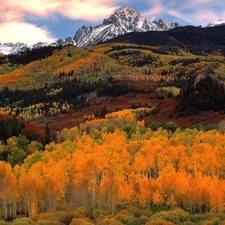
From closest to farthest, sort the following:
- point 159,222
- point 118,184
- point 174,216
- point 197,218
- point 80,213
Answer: point 159,222 < point 174,216 < point 197,218 < point 80,213 < point 118,184

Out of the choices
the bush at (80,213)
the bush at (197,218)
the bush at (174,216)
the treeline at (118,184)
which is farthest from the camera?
the treeline at (118,184)

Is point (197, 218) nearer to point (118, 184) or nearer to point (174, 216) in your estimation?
point (174, 216)

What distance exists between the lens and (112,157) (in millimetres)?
98688

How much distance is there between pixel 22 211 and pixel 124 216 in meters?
28.4

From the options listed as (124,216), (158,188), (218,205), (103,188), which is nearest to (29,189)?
(103,188)

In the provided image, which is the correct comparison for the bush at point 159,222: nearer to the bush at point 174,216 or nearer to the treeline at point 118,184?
the bush at point 174,216

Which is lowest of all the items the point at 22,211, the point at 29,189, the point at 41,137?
the point at 22,211

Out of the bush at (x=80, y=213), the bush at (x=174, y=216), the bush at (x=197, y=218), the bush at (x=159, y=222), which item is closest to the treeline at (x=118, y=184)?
the bush at (x=80, y=213)

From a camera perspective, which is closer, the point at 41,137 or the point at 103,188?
the point at 103,188

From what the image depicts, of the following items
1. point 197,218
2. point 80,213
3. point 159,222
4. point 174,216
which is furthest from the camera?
point 80,213

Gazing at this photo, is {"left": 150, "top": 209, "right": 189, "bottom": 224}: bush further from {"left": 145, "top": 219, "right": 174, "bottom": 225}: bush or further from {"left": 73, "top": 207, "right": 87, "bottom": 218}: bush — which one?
{"left": 73, "top": 207, "right": 87, "bottom": 218}: bush

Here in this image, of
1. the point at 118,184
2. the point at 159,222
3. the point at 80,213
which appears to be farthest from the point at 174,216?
the point at 80,213

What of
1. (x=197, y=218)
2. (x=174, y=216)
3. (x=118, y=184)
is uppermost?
(x=118, y=184)

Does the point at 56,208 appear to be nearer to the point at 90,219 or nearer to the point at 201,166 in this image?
the point at 90,219
